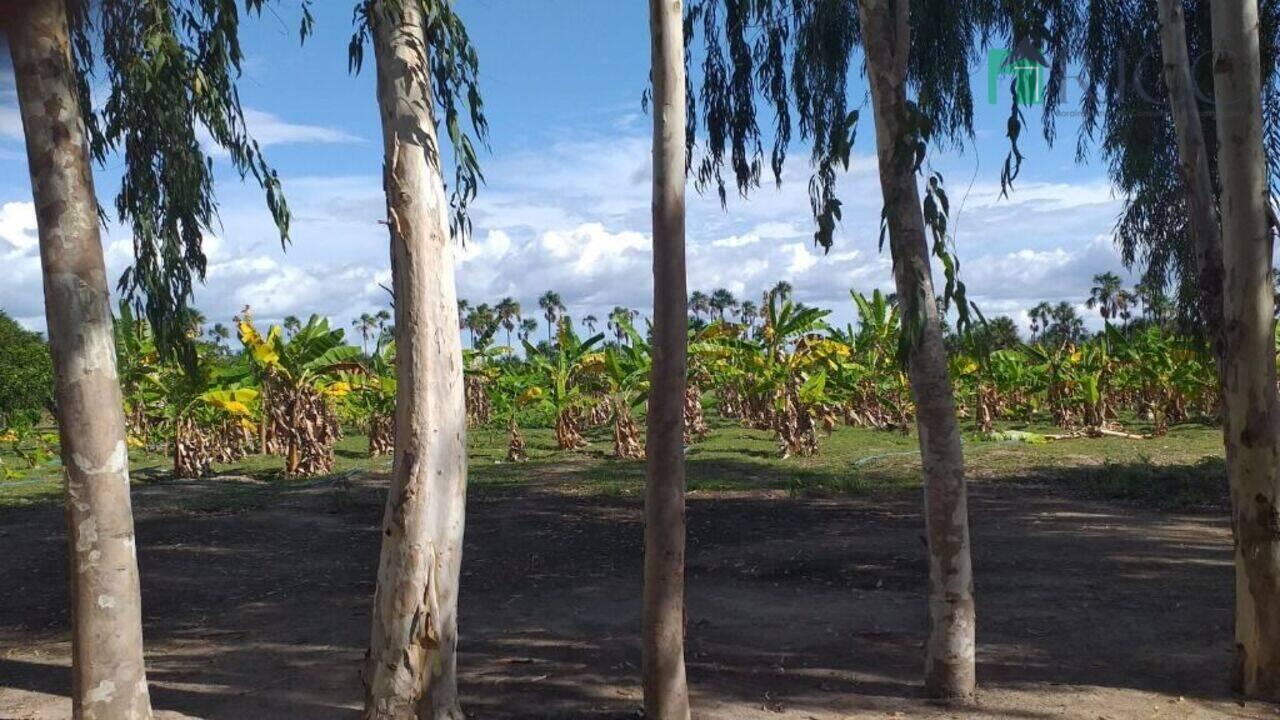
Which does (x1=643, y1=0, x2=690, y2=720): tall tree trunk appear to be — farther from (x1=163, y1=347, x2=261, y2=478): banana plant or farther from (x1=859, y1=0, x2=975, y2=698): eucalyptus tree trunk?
(x1=163, y1=347, x2=261, y2=478): banana plant

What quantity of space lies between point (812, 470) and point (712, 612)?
346 inches

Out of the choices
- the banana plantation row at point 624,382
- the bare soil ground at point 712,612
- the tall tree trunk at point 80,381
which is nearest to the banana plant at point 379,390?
the banana plantation row at point 624,382

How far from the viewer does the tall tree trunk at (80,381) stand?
4.81 meters

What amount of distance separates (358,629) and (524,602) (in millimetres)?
1319

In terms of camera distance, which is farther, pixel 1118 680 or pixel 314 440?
pixel 314 440

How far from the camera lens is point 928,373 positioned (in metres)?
5.43

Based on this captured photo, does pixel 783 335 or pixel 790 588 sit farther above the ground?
pixel 783 335

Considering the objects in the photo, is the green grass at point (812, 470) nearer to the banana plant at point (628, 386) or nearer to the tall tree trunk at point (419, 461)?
the banana plant at point (628, 386)

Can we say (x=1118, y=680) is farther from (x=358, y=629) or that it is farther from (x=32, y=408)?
(x=32, y=408)

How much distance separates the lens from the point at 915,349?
538cm

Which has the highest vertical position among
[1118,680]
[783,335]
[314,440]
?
[783,335]

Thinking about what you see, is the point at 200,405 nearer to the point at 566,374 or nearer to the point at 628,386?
the point at 566,374

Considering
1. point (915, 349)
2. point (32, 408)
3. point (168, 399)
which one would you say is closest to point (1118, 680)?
point (915, 349)

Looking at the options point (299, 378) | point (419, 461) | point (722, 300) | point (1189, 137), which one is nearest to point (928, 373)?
point (419, 461)
